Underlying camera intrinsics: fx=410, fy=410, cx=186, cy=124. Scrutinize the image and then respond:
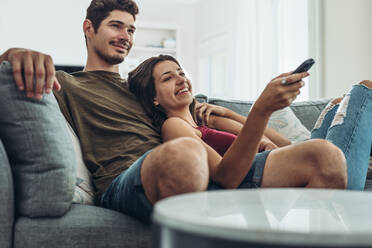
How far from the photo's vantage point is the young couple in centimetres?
105

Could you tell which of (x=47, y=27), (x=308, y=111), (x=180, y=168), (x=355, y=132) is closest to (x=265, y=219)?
(x=180, y=168)

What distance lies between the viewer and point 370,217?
613mm

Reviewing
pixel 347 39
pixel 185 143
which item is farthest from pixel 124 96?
pixel 347 39

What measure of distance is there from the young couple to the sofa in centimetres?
5

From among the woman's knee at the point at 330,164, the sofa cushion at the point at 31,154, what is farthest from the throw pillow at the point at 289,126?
the sofa cushion at the point at 31,154

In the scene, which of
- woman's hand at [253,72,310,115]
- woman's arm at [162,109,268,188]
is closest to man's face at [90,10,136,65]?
woman's arm at [162,109,268,188]

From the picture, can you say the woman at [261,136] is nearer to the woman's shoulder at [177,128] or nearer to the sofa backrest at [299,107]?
the woman's shoulder at [177,128]

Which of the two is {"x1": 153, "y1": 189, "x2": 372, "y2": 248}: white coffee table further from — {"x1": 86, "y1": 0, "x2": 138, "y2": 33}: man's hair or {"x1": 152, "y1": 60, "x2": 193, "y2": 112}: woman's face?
{"x1": 86, "y1": 0, "x2": 138, "y2": 33}: man's hair

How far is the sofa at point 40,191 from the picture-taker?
105cm

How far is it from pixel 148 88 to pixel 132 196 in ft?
2.00

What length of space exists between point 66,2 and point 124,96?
3884mm

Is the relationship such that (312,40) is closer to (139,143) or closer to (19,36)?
(139,143)

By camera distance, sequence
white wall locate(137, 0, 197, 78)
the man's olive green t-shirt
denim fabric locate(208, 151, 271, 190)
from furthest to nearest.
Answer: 1. white wall locate(137, 0, 197, 78)
2. the man's olive green t-shirt
3. denim fabric locate(208, 151, 271, 190)

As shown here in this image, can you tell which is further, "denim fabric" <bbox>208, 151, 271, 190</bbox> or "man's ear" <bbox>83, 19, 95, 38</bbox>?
"man's ear" <bbox>83, 19, 95, 38</bbox>
